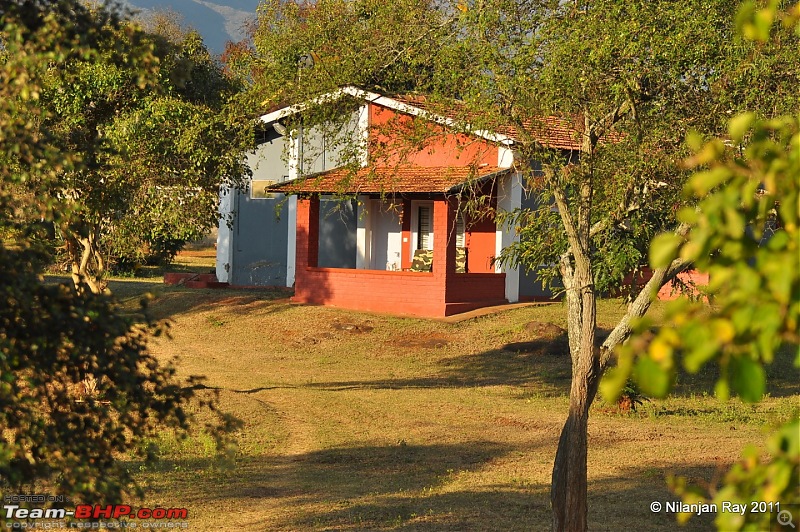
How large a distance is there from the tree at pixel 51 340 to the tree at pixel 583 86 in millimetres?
5224

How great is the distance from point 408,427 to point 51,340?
1058 centimetres

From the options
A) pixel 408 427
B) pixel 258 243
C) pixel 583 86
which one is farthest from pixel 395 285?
pixel 583 86

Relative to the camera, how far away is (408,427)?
1458 cm

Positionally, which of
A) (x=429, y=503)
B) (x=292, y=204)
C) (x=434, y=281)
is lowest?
(x=429, y=503)

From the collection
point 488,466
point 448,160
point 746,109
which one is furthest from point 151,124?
point 448,160

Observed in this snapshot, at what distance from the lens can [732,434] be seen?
1450 cm

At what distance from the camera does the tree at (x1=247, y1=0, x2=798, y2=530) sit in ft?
31.5

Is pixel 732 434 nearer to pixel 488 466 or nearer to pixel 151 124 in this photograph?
pixel 488 466

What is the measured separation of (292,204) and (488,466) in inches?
675

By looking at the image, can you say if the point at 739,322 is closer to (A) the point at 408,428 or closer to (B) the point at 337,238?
(A) the point at 408,428

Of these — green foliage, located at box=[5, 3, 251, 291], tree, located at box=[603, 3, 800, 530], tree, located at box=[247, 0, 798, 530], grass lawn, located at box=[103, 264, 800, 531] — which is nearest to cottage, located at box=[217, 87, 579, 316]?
grass lawn, located at box=[103, 264, 800, 531]

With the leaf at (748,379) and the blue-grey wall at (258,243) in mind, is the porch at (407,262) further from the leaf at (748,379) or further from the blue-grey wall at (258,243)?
the leaf at (748,379)

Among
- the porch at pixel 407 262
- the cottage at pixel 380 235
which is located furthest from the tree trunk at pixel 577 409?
the porch at pixel 407 262

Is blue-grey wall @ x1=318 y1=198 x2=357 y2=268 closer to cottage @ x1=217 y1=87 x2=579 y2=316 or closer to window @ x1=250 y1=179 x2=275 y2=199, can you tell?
cottage @ x1=217 y1=87 x2=579 y2=316
